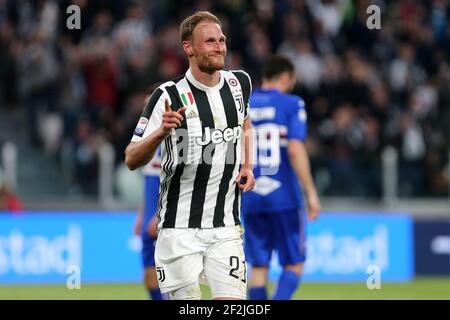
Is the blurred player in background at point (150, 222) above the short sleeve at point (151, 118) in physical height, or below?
below

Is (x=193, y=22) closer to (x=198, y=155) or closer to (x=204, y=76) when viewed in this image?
(x=204, y=76)

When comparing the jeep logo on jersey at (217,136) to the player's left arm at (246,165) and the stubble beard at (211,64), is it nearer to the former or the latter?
the player's left arm at (246,165)

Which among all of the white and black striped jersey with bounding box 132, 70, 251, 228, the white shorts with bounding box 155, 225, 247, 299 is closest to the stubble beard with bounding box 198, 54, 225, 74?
the white and black striped jersey with bounding box 132, 70, 251, 228

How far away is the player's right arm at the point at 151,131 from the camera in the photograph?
5895 millimetres

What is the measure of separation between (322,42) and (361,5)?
3.85ft

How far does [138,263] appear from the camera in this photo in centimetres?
1471

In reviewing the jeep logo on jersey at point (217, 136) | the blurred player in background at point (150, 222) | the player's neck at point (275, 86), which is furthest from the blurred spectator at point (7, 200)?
the jeep logo on jersey at point (217, 136)

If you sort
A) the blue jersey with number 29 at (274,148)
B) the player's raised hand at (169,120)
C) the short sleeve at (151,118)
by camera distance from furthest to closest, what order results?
the blue jersey with number 29 at (274,148) → the short sleeve at (151,118) → the player's raised hand at (169,120)

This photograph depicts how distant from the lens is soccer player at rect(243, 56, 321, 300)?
9.57 m

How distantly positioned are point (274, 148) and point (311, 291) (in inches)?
157

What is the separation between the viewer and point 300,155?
9484mm

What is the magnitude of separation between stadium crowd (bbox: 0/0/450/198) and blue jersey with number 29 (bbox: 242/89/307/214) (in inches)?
225
